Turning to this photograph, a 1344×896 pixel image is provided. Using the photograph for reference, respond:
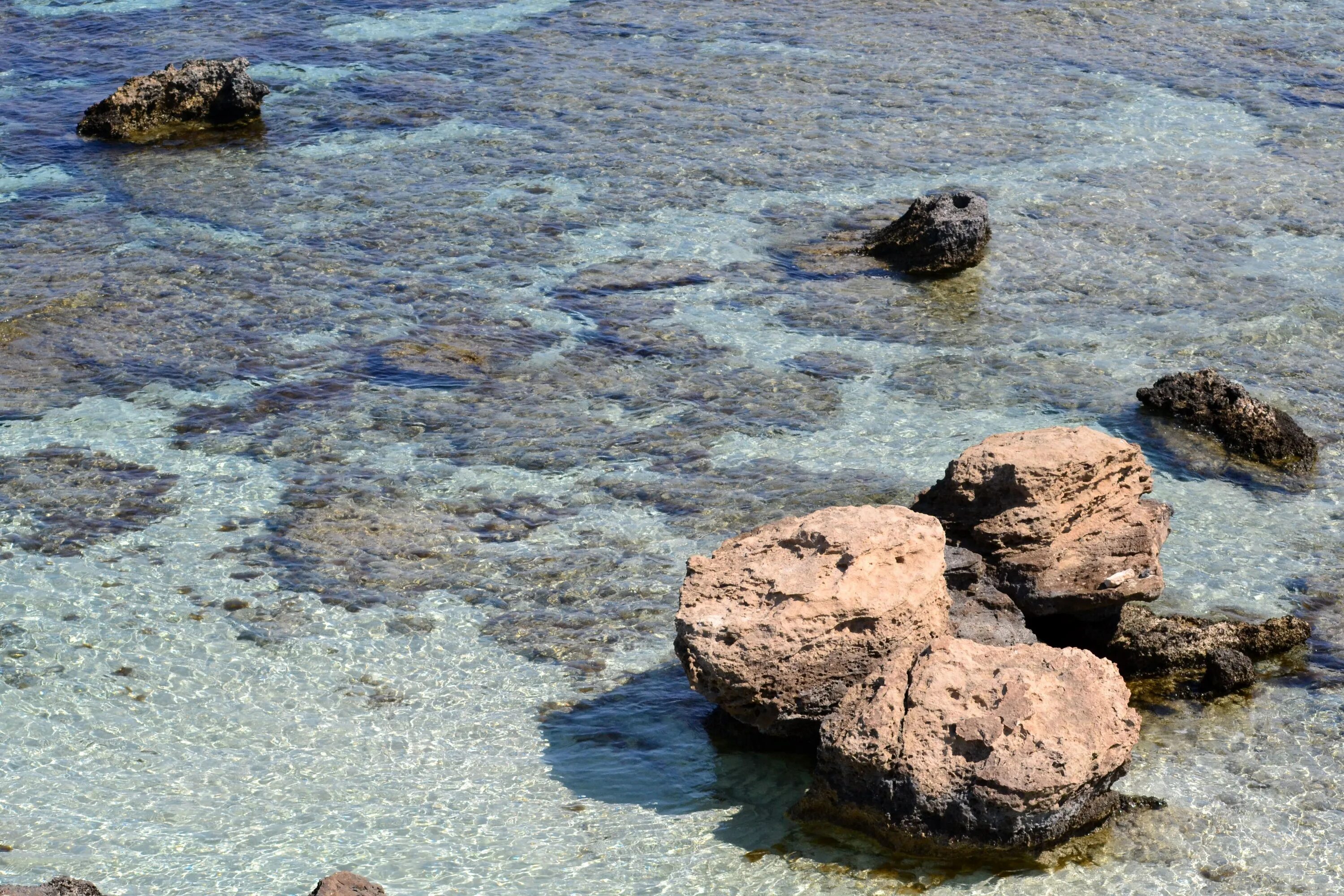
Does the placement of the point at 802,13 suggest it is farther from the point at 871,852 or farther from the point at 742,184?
the point at 871,852

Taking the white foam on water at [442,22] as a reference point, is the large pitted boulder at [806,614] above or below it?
below

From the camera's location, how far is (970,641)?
6184mm

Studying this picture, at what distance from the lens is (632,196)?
40.1 ft

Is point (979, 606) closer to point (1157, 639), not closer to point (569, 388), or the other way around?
point (1157, 639)

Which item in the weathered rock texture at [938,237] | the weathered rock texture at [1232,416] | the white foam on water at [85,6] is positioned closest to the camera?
the weathered rock texture at [1232,416]

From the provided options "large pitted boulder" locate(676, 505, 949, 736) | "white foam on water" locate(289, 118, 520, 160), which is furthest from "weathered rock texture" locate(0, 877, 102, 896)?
"white foam on water" locate(289, 118, 520, 160)

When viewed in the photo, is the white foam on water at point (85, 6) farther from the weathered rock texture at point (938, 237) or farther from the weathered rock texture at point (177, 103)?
the weathered rock texture at point (938, 237)

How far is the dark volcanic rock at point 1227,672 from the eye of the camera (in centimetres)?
683

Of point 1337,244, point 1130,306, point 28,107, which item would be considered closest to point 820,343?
point 1130,306

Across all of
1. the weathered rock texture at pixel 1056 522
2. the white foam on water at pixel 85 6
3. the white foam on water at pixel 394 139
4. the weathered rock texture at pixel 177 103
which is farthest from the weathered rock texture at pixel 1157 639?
the white foam on water at pixel 85 6

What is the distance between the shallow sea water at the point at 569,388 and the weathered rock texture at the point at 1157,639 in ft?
0.79

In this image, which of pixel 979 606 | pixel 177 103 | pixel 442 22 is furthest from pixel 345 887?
pixel 442 22

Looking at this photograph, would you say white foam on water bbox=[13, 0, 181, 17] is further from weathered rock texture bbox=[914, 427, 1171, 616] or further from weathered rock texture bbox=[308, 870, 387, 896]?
weathered rock texture bbox=[308, 870, 387, 896]

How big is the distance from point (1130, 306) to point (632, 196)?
13.9ft
